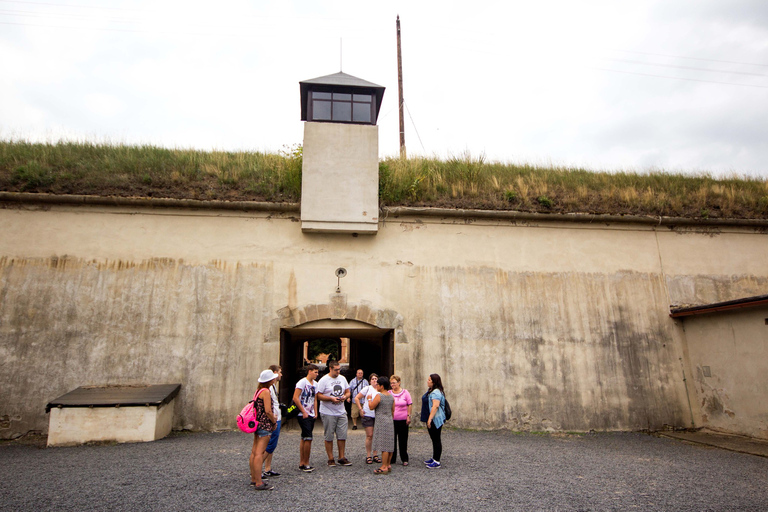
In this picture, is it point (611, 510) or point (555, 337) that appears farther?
point (555, 337)

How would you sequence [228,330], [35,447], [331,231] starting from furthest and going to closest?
[331,231] → [228,330] → [35,447]

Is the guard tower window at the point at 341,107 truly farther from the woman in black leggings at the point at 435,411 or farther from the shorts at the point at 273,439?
the shorts at the point at 273,439

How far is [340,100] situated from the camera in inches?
492

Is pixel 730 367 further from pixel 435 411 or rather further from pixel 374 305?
pixel 374 305

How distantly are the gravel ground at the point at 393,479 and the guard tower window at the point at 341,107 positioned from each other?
7803 millimetres

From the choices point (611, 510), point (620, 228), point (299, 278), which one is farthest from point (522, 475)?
point (620, 228)

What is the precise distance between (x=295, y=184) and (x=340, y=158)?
1320 millimetres

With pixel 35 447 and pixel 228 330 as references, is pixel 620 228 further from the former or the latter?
pixel 35 447

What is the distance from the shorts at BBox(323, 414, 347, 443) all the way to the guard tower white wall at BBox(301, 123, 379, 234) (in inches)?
203

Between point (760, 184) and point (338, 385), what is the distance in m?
16.1

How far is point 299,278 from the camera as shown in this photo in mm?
11016

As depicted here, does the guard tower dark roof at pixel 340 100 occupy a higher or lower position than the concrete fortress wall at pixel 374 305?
higher

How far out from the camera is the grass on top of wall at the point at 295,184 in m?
11.4

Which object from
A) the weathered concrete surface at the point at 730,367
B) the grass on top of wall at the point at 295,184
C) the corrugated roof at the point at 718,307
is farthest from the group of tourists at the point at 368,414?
the weathered concrete surface at the point at 730,367
